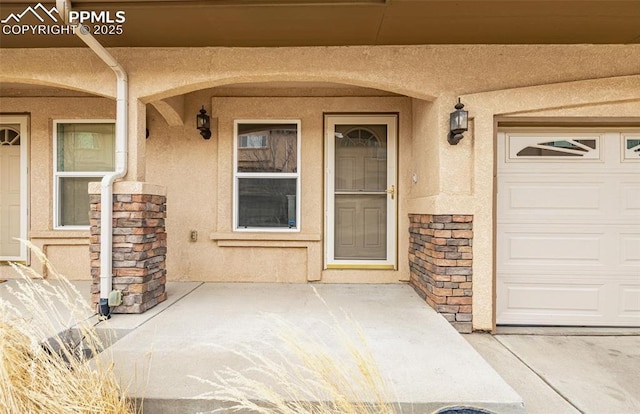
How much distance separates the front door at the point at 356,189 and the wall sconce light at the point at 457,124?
49.7 inches

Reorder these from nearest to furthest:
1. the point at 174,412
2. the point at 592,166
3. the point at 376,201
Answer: the point at 174,412 → the point at 592,166 → the point at 376,201

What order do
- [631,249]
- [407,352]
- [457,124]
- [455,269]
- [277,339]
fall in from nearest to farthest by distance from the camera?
[407,352] → [277,339] → [457,124] → [455,269] → [631,249]

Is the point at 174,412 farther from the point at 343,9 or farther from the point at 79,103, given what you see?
the point at 79,103

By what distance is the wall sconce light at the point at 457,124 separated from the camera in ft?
10.4

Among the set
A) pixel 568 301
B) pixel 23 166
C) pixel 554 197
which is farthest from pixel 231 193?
pixel 568 301

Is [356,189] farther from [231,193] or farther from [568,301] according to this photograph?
[568,301]

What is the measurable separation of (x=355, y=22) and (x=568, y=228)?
9.86ft

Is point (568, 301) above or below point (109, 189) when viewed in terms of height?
below

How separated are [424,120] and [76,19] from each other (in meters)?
3.43

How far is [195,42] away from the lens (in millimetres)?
3326

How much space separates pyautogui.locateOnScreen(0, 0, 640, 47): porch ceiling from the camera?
2742 mm

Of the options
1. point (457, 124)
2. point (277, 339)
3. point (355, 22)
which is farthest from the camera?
point (457, 124)

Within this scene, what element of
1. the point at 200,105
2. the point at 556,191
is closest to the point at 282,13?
the point at 200,105

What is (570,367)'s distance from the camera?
2.78 metres
